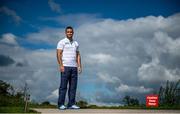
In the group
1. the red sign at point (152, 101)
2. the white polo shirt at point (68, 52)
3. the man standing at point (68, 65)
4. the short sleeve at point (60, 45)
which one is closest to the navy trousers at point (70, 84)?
the man standing at point (68, 65)

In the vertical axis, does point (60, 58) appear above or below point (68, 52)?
below

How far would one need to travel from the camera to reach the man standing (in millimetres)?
8172

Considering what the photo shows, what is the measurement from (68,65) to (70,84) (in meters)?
0.45

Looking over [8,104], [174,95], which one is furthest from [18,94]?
[174,95]

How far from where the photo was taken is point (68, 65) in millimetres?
8188

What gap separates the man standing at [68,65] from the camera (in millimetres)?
8172

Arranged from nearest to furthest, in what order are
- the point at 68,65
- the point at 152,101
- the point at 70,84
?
the point at 68,65 < the point at 70,84 < the point at 152,101

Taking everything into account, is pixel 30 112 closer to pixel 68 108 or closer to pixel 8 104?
pixel 68 108

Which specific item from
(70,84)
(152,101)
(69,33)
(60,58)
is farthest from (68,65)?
(152,101)

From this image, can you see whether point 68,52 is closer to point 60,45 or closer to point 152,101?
point 60,45

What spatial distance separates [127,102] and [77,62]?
2.98m

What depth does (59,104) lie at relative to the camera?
8102 mm

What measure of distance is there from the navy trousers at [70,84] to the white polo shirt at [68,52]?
134 millimetres

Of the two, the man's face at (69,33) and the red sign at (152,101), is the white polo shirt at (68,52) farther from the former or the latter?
the red sign at (152,101)
